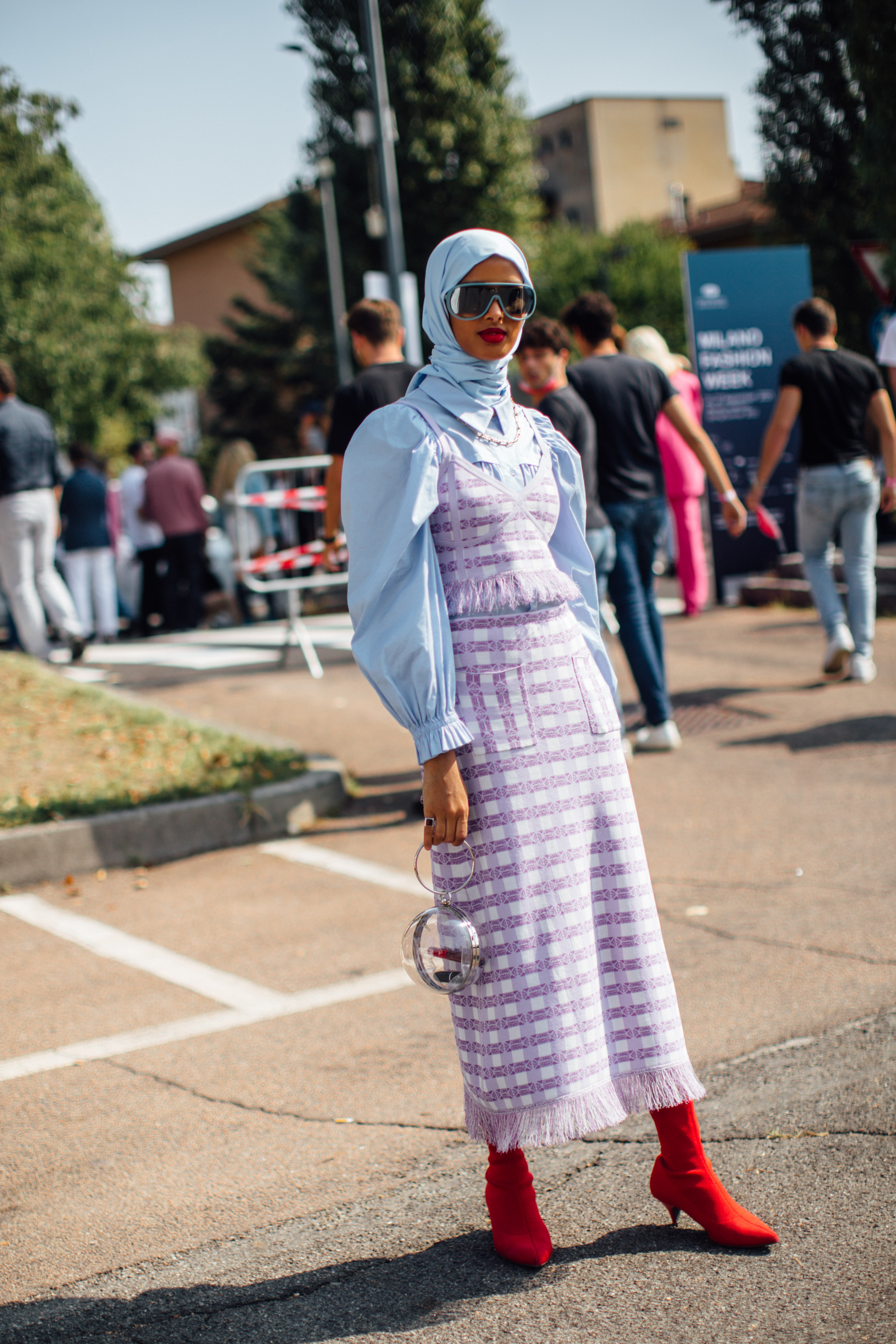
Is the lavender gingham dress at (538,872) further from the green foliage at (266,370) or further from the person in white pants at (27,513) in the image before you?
the green foliage at (266,370)

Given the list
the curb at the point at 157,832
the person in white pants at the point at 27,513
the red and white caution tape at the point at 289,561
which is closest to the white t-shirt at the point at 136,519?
the person in white pants at the point at 27,513

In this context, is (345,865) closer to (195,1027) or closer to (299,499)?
(195,1027)

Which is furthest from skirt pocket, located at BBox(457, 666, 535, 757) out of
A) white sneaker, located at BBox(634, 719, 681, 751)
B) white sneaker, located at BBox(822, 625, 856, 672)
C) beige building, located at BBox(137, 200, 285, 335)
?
beige building, located at BBox(137, 200, 285, 335)

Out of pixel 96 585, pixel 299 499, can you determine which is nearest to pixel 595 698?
pixel 299 499

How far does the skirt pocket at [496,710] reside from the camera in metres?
2.60

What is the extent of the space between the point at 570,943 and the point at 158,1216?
119 centimetres

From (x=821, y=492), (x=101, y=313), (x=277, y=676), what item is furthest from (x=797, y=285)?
(x=101, y=313)

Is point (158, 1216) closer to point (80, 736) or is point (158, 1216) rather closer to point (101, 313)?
point (80, 736)

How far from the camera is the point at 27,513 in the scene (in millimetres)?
10750

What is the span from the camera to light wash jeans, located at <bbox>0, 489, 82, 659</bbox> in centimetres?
1073

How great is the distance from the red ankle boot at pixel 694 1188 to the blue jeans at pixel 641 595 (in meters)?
4.32

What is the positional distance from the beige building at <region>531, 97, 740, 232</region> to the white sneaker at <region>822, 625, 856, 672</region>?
56354mm

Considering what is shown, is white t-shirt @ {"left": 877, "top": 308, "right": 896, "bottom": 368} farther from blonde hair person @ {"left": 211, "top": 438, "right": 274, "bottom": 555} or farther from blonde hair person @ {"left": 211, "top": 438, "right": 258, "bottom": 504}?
blonde hair person @ {"left": 211, "top": 438, "right": 258, "bottom": 504}

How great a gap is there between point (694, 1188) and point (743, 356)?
36.0 ft
